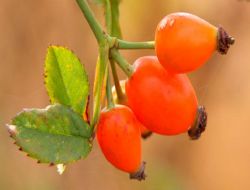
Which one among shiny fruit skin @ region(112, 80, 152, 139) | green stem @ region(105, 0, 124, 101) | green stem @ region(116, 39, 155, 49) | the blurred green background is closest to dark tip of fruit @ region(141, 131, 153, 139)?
shiny fruit skin @ region(112, 80, 152, 139)

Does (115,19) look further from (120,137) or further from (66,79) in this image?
(120,137)

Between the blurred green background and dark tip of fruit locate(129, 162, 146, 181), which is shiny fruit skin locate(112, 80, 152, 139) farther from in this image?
the blurred green background

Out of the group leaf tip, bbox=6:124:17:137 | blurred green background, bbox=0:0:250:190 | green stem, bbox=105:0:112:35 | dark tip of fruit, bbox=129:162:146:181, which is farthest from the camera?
blurred green background, bbox=0:0:250:190

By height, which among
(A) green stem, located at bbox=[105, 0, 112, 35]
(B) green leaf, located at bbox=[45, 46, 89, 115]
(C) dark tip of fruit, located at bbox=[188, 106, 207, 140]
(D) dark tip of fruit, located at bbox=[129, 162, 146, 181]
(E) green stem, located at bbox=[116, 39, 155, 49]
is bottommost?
(D) dark tip of fruit, located at bbox=[129, 162, 146, 181]

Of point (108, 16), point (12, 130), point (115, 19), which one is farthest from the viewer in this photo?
point (115, 19)

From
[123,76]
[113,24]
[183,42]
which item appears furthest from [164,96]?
→ [123,76]

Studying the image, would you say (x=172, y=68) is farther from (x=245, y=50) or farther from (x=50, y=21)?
(x=245, y=50)
